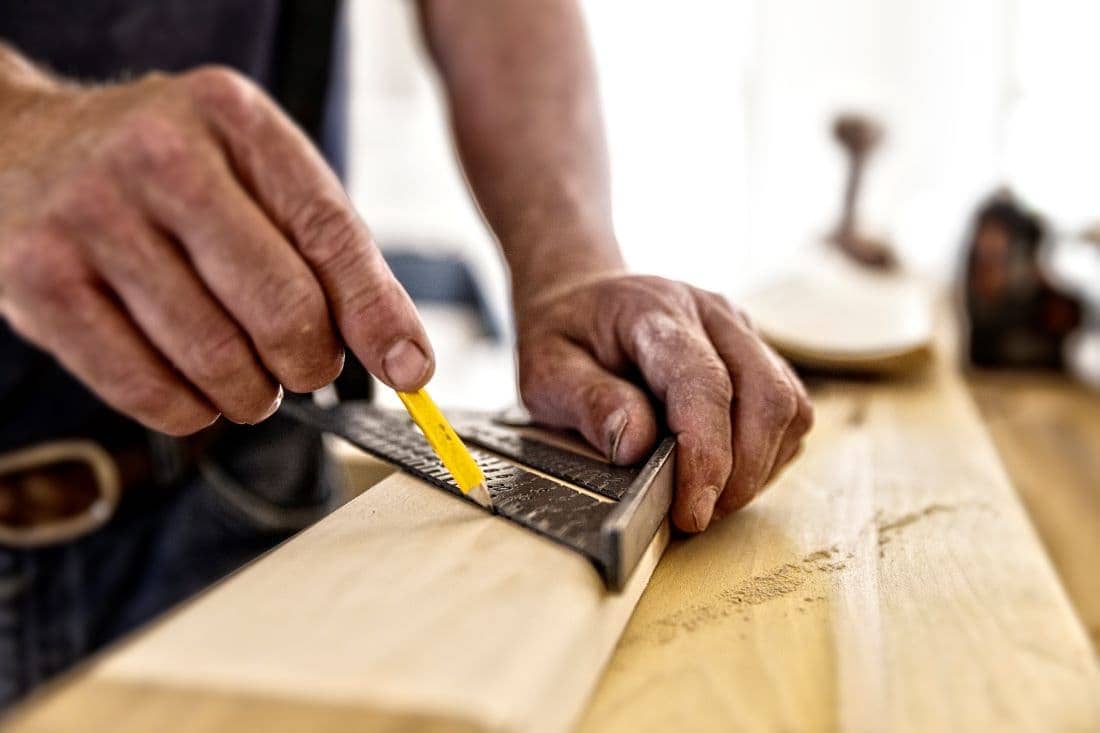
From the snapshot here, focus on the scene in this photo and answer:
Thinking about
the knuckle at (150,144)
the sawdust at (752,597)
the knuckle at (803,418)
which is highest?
the knuckle at (150,144)

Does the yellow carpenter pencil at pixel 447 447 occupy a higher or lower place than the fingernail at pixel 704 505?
higher

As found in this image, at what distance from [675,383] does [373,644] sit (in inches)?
15.2

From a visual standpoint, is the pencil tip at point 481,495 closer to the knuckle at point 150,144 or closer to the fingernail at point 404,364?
the fingernail at point 404,364

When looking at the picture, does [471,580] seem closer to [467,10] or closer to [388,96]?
[467,10]

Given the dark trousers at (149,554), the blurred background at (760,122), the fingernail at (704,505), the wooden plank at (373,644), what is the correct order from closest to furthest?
the wooden plank at (373,644)
the fingernail at (704,505)
the dark trousers at (149,554)
the blurred background at (760,122)

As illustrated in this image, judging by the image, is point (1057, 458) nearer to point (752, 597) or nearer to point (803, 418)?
point (803, 418)

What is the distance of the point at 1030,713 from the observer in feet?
1.57

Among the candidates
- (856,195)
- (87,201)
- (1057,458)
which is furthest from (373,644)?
(856,195)

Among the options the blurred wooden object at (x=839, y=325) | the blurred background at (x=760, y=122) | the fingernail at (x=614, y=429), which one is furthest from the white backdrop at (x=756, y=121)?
the fingernail at (x=614, y=429)

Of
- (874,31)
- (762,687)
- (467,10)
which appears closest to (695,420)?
(762,687)

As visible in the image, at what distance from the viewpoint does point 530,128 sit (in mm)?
1116

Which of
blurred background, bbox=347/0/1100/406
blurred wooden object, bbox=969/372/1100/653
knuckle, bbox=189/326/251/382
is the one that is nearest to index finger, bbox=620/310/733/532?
knuckle, bbox=189/326/251/382

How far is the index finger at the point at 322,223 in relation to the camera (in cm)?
52

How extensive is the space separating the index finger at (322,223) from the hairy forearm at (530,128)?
1.15 ft
